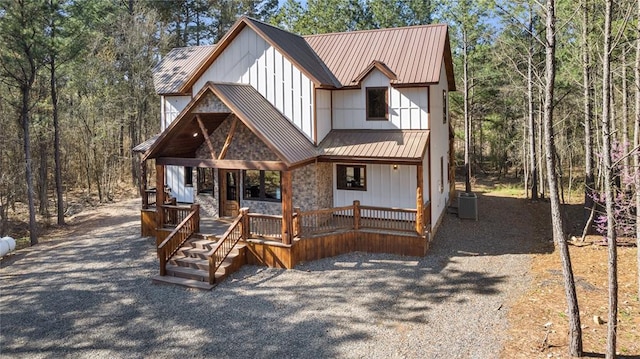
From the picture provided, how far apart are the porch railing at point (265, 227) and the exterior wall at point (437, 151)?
17.7 feet

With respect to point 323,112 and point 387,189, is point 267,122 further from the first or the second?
point 387,189

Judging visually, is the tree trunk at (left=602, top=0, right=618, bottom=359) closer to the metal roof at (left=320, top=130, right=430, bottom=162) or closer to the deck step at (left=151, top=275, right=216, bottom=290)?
the metal roof at (left=320, top=130, right=430, bottom=162)

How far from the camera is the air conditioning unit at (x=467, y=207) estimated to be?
17.2 metres

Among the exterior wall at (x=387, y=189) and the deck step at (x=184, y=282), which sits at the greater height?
the exterior wall at (x=387, y=189)

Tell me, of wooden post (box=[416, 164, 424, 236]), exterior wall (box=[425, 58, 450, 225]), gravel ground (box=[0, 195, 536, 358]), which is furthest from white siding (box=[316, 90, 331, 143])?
gravel ground (box=[0, 195, 536, 358])

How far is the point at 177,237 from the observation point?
1241 cm

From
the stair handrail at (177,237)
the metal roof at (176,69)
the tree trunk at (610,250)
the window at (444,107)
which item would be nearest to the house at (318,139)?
the stair handrail at (177,237)

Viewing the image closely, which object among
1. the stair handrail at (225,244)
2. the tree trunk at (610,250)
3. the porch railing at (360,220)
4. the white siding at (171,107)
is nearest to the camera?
the tree trunk at (610,250)

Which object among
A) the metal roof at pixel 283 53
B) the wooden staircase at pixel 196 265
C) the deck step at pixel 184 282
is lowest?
the deck step at pixel 184 282

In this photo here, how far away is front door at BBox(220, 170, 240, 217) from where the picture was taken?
15.4 meters

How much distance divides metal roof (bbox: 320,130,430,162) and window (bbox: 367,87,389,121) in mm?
551

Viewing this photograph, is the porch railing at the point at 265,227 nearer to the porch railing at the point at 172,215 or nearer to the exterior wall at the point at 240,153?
the exterior wall at the point at 240,153

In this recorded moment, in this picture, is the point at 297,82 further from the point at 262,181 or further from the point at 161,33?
the point at 161,33

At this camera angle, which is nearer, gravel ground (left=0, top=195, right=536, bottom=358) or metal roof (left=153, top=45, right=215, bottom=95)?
gravel ground (left=0, top=195, right=536, bottom=358)
